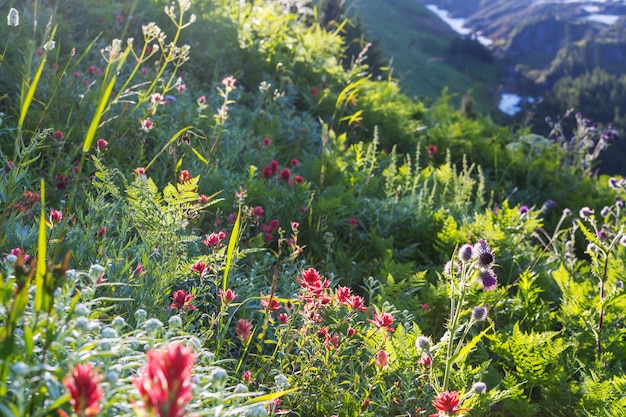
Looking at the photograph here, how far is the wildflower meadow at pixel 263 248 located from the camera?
56.9 inches

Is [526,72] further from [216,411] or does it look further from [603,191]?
[216,411]

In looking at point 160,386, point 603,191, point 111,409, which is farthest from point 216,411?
point 603,191

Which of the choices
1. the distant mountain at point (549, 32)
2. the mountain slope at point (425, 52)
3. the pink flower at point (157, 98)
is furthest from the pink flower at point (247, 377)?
the distant mountain at point (549, 32)

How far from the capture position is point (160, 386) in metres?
0.85

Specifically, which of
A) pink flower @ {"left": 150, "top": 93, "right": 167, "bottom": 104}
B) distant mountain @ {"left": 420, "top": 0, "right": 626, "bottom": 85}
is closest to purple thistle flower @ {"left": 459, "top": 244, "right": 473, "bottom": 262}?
pink flower @ {"left": 150, "top": 93, "right": 167, "bottom": 104}

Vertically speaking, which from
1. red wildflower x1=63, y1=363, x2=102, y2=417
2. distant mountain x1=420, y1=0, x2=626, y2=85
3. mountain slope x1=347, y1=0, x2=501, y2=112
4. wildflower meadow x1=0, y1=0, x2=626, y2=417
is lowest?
distant mountain x1=420, y1=0, x2=626, y2=85

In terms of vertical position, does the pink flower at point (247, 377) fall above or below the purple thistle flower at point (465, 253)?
below

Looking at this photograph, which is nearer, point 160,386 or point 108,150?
point 160,386

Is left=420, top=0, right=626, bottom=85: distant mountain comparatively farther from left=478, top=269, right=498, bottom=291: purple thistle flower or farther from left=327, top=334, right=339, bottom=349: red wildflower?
left=327, top=334, right=339, bottom=349: red wildflower

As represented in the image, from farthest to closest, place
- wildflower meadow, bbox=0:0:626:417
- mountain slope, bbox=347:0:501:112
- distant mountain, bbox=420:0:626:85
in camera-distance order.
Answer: distant mountain, bbox=420:0:626:85
mountain slope, bbox=347:0:501:112
wildflower meadow, bbox=0:0:626:417

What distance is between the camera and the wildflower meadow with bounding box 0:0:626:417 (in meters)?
1.44

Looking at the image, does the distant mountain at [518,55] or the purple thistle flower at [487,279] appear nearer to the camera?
the purple thistle flower at [487,279]

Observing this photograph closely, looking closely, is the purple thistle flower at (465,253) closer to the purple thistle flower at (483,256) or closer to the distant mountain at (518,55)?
the purple thistle flower at (483,256)

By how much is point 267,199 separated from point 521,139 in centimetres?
482
